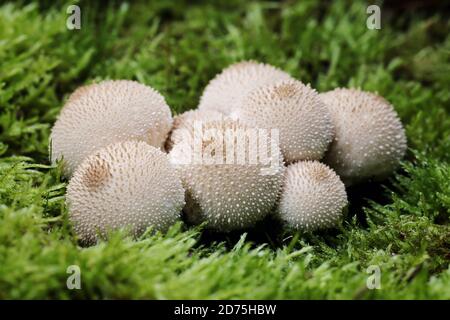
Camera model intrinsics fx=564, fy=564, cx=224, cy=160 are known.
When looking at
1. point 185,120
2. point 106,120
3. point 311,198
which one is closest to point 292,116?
point 311,198

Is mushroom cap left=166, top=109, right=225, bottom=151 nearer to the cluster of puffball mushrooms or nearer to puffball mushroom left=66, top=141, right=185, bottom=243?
the cluster of puffball mushrooms

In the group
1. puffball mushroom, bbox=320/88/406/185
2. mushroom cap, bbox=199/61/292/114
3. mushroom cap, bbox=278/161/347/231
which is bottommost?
mushroom cap, bbox=278/161/347/231

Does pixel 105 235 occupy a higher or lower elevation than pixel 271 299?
higher

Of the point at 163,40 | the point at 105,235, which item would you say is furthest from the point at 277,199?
the point at 163,40

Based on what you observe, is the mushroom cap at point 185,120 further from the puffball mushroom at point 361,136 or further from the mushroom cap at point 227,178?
the puffball mushroom at point 361,136

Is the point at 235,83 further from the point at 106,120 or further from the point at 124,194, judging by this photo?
the point at 124,194

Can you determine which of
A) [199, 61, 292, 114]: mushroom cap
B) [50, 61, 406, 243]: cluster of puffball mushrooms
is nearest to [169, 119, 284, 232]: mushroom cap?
[50, 61, 406, 243]: cluster of puffball mushrooms

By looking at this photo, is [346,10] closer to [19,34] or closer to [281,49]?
[281,49]
